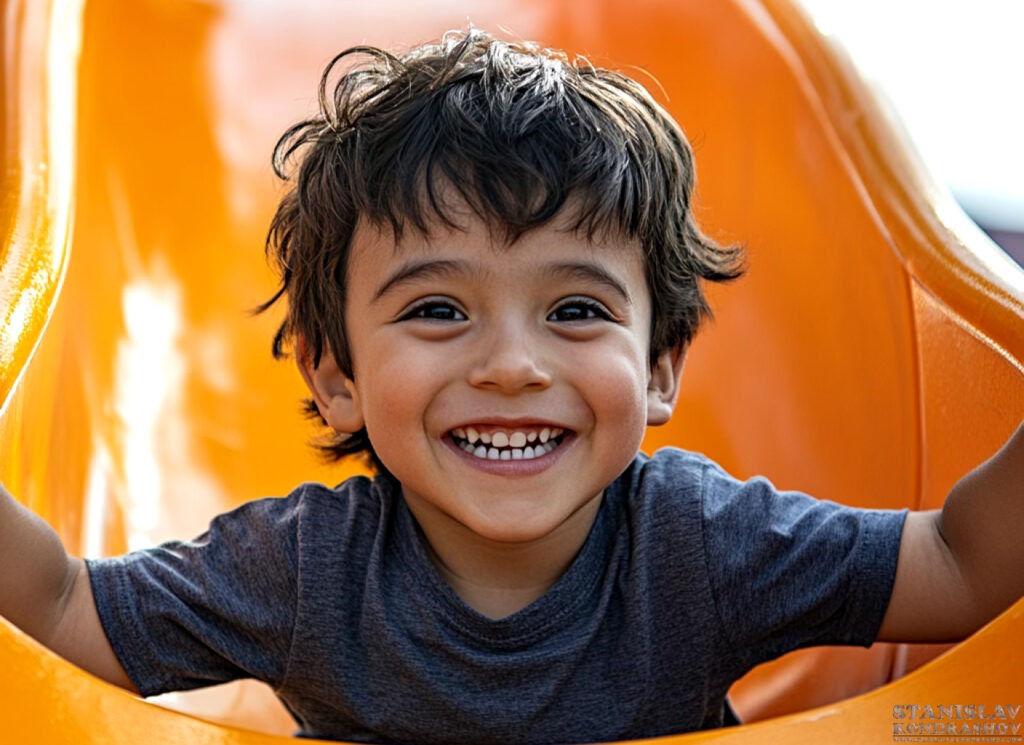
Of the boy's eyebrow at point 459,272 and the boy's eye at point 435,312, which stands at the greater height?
the boy's eyebrow at point 459,272

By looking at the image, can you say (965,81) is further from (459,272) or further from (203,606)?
(203,606)

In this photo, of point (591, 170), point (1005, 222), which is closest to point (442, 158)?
point (591, 170)

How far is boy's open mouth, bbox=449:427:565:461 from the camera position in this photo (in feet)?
2.81

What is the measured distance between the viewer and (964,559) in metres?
0.86

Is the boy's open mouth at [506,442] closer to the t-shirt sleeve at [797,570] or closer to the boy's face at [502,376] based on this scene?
the boy's face at [502,376]

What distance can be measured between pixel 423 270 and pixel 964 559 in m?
0.37

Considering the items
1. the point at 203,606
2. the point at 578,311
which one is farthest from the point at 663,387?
the point at 203,606

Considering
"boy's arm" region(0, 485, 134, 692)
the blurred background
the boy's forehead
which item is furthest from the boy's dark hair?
the blurred background

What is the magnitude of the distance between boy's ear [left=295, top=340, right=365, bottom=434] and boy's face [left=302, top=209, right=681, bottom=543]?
0.28ft

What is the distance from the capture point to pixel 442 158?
2.90ft

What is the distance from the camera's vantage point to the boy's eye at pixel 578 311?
865 millimetres

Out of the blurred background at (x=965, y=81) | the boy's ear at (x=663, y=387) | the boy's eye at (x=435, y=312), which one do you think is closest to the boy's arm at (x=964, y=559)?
the boy's ear at (x=663, y=387)

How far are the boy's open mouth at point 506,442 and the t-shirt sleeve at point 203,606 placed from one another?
0.15 meters

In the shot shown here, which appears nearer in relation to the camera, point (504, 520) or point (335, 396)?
point (504, 520)
